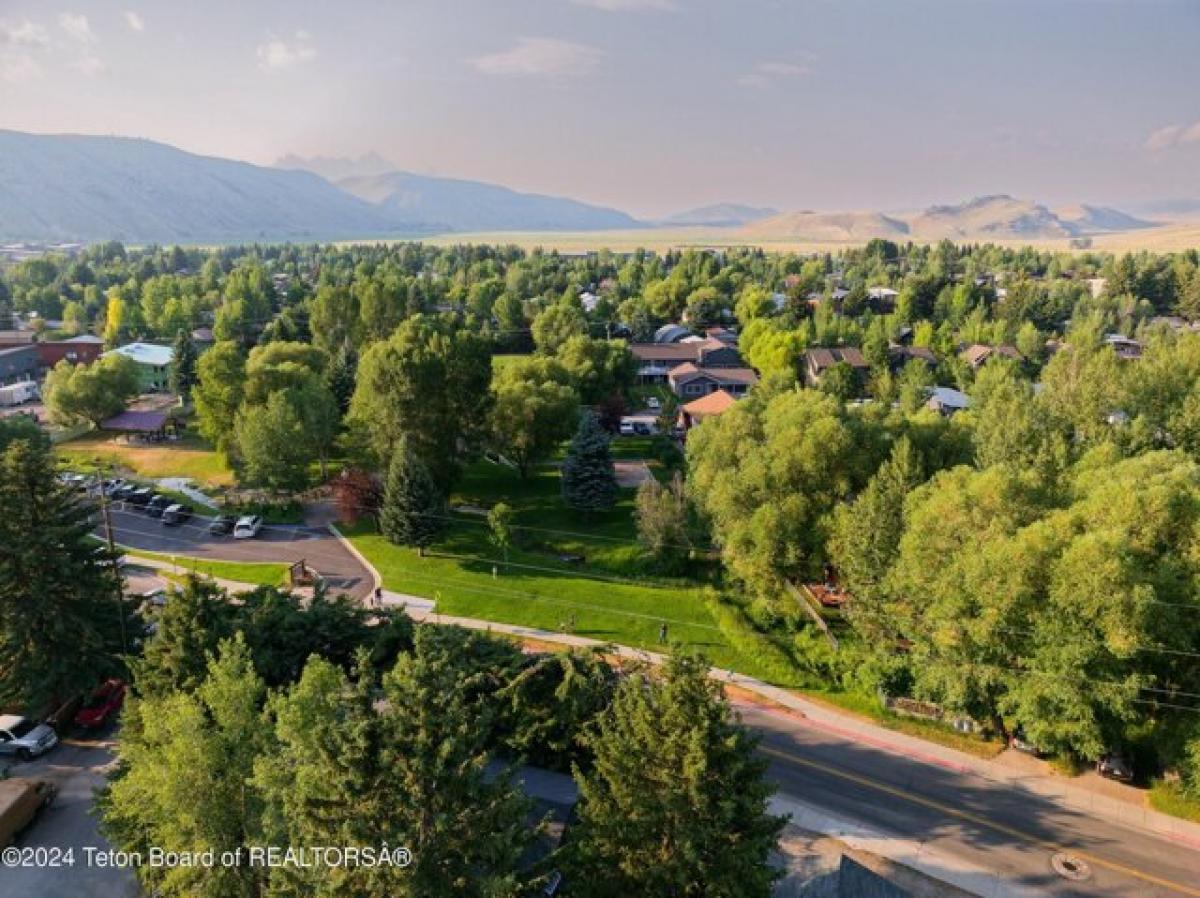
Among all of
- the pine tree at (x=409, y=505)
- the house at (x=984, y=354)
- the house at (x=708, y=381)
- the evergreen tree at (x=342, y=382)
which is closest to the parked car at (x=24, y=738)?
the pine tree at (x=409, y=505)

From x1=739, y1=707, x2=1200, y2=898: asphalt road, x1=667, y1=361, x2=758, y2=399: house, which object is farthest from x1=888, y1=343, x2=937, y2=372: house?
x1=739, y1=707, x2=1200, y2=898: asphalt road

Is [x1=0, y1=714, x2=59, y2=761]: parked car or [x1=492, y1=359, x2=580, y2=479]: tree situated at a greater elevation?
[x1=492, y1=359, x2=580, y2=479]: tree

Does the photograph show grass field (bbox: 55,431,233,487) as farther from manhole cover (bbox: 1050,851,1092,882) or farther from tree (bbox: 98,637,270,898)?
manhole cover (bbox: 1050,851,1092,882)

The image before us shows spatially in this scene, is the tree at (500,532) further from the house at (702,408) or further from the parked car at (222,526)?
the house at (702,408)

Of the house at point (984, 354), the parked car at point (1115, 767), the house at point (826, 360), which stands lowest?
the parked car at point (1115, 767)

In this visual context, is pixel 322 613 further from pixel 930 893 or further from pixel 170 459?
pixel 170 459

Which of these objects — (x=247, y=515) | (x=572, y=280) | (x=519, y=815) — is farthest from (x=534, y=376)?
(x=572, y=280)
